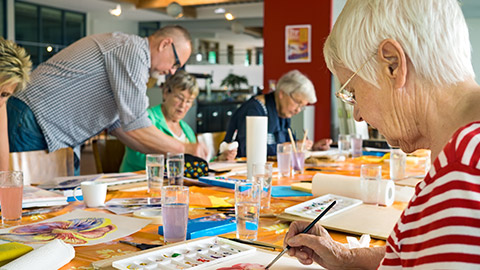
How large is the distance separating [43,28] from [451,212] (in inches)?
553

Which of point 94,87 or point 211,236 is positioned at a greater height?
point 94,87

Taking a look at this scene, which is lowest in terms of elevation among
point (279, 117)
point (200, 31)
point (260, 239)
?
point (260, 239)

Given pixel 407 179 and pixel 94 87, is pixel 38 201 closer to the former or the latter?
pixel 94 87

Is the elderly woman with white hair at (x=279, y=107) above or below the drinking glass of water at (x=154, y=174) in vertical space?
above

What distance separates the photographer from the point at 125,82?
281 centimetres

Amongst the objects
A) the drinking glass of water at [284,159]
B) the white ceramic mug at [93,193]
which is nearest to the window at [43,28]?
the drinking glass of water at [284,159]

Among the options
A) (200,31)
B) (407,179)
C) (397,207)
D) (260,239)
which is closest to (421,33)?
(260,239)

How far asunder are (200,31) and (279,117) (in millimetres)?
12460

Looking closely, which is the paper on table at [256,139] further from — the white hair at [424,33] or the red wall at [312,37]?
the red wall at [312,37]

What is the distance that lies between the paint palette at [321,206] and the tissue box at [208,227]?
21 centimetres

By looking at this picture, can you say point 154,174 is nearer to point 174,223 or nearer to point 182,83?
point 174,223

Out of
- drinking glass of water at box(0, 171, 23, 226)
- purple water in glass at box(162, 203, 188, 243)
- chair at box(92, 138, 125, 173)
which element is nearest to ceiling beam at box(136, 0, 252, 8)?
chair at box(92, 138, 125, 173)

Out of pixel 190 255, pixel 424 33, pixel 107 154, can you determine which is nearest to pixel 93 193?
pixel 190 255

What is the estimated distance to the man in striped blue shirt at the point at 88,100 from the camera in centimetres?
271
